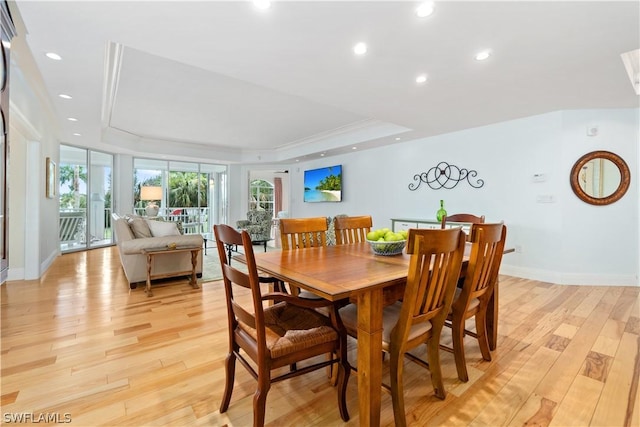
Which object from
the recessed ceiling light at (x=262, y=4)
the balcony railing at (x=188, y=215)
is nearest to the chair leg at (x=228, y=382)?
the recessed ceiling light at (x=262, y=4)

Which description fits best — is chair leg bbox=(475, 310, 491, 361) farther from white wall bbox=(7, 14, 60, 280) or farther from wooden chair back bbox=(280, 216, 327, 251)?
white wall bbox=(7, 14, 60, 280)

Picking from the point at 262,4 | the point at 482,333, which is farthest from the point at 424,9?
the point at 482,333

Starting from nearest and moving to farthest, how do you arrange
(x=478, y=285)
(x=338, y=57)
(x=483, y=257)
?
(x=483, y=257) → (x=478, y=285) → (x=338, y=57)

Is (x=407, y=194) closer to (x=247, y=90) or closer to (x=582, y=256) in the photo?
(x=582, y=256)

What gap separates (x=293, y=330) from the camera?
1.46 m

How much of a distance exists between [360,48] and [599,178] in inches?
148

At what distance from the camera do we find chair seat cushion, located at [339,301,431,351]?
1448mm

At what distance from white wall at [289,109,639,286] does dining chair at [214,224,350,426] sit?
3870mm

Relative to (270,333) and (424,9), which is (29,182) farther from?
(424,9)

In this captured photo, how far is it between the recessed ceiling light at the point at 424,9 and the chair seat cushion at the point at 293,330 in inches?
77.9

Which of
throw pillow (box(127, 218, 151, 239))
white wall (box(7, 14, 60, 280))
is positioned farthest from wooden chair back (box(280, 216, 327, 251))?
white wall (box(7, 14, 60, 280))

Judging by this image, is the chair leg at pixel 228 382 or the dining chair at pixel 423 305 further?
the chair leg at pixel 228 382

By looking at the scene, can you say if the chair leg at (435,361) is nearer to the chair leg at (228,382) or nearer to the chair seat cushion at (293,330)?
the chair seat cushion at (293,330)

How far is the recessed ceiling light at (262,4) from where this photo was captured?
178cm
